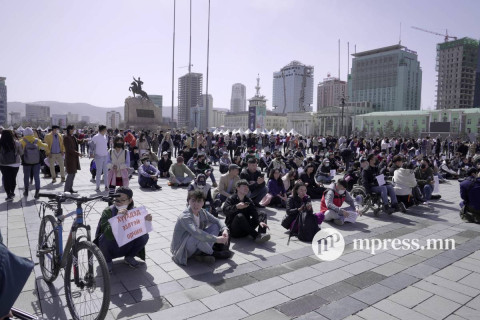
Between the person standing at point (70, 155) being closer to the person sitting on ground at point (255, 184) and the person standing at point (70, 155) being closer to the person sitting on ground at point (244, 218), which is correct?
the person sitting on ground at point (255, 184)

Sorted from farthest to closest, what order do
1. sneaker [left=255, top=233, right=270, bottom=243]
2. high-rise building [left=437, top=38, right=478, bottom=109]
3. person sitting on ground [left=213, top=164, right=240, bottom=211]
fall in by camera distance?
1. high-rise building [left=437, top=38, right=478, bottom=109]
2. person sitting on ground [left=213, top=164, right=240, bottom=211]
3. sneaker [left=255, top=233, right=270, bottom=243]

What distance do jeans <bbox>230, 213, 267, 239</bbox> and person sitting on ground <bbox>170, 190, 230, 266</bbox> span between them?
88cm

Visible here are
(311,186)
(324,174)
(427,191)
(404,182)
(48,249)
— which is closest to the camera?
(48,249)

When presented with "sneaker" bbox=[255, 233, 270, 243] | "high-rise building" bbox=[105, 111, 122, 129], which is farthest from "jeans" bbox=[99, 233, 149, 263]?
"high-rise building" bbox=[105, 111, 122, 129]

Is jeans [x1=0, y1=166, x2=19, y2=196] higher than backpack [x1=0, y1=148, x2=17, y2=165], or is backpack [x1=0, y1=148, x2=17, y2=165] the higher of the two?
backpack [x1=0, y1=148, x2=17, y2=165]

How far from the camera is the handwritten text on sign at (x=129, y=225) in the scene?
4057mm

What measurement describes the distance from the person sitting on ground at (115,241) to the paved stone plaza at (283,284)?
196mm

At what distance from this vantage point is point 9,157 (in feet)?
26.3

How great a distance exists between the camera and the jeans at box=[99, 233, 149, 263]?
4.41 meters

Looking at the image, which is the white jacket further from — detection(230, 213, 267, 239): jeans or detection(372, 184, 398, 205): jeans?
detection(230, 213, 267, 239): jeans

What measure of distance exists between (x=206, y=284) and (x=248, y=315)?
0.86 metres

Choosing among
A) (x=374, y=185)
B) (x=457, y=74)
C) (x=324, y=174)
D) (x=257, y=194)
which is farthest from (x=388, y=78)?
(x=257, y=194)

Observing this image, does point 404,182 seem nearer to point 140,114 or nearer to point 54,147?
point 54,147

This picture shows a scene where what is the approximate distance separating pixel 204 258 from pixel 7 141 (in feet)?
19.8
